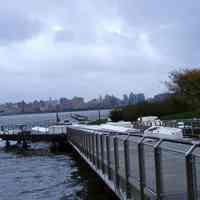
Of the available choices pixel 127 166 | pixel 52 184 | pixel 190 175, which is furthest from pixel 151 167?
pixel 52 184

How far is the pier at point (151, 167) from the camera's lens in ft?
27.3

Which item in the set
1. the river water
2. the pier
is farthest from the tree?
the pier

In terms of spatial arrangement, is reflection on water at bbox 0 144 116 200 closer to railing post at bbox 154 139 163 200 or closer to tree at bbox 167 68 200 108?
railing post at bbox 154 139 163 200

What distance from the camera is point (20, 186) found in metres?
26.8

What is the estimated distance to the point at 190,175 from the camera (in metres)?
8.23

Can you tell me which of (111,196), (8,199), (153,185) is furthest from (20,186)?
(153,185)

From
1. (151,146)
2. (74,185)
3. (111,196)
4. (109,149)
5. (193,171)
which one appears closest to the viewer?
(193,171)

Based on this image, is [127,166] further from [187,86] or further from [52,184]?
[187,86]

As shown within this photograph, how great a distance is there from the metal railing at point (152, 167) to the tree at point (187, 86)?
207 feet

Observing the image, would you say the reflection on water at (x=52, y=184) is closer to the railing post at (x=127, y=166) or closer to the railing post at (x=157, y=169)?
the railing post at (x=127, y=166)

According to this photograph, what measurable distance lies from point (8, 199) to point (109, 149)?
262 inches

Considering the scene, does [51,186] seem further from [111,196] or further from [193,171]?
[193,171]

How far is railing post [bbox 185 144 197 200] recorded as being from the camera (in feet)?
26.3

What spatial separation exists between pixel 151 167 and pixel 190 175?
2.90 meters
